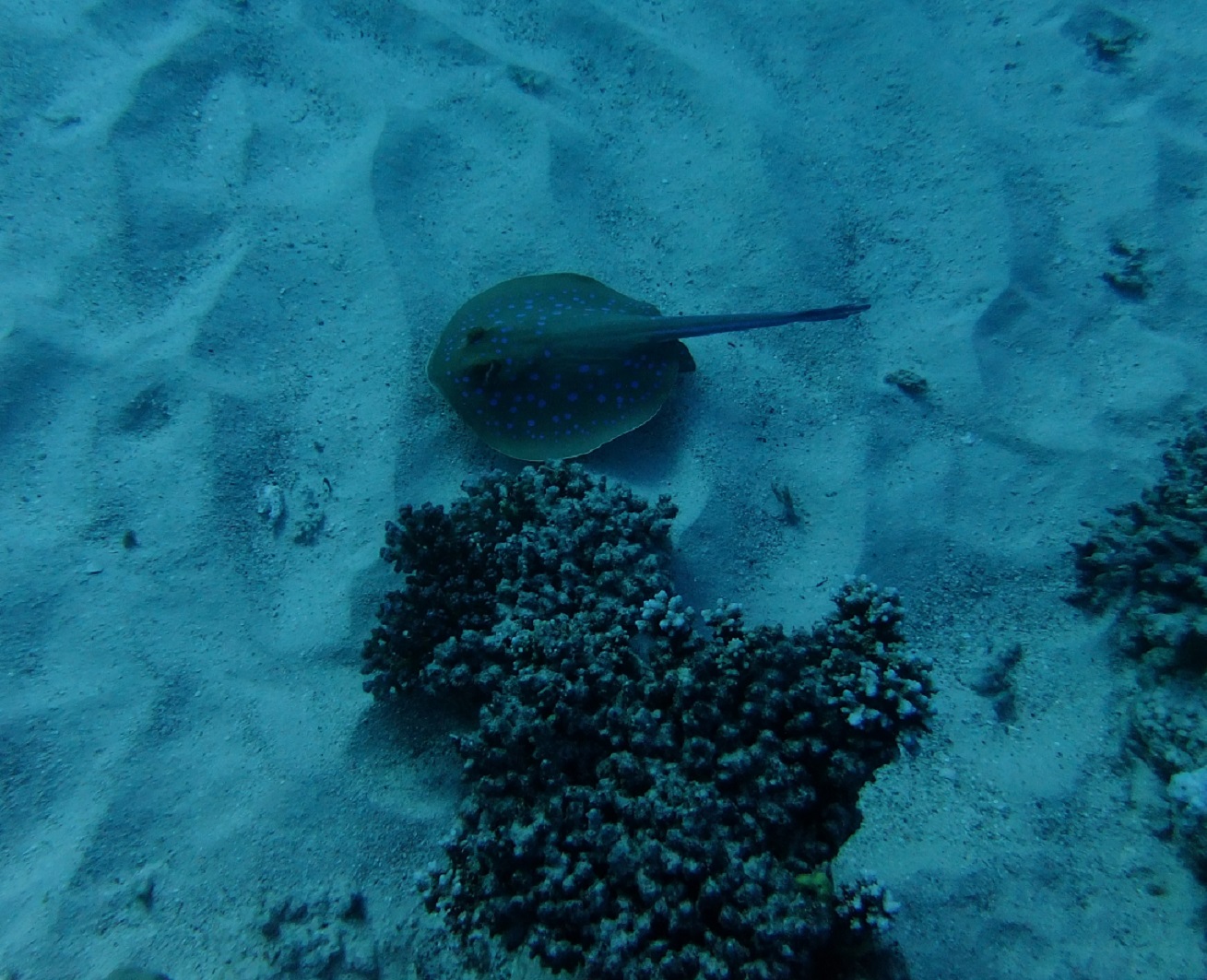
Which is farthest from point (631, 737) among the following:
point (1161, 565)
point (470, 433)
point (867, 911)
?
point (1161, 565)

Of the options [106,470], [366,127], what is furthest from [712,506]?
[366,127]

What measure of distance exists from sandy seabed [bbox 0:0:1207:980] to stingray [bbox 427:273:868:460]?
0.32 m

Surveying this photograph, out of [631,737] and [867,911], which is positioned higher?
[631,737]

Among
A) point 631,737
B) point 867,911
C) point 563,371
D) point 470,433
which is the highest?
point 563,371

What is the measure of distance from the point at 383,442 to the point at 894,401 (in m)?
4.00

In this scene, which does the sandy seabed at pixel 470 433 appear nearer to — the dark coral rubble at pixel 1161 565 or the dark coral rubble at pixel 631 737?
the dark coral rubble at pixel 1161 565

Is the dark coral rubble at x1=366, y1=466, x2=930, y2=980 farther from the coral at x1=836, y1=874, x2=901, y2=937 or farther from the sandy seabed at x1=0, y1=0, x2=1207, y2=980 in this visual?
the sandy seabed at x1=0, y1=0, x2=1207, y2=980

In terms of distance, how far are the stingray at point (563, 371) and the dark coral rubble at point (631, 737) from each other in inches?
28.7

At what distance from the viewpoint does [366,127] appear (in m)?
6.23

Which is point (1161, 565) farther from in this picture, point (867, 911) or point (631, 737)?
point (631, 737)

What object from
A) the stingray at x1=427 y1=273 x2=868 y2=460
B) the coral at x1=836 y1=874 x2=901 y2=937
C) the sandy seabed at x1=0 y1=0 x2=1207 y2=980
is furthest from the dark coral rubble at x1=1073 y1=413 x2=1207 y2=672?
the coral at x1=836 y1=874 x2=901 y2=937

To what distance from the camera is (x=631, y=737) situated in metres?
3.46

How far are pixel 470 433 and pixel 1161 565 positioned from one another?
15.6 ft

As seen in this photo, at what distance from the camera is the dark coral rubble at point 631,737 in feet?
9.84
